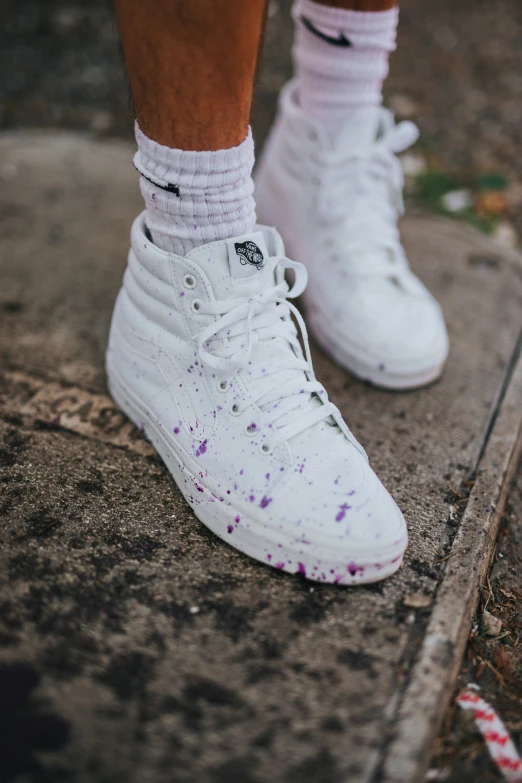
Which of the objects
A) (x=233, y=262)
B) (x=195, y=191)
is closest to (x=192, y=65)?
(x=195, y=191)

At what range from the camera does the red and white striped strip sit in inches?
32.7

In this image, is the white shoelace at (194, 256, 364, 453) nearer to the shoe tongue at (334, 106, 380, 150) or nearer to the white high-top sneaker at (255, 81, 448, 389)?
the white high-top sneaker at (255, 81, 448, 389)

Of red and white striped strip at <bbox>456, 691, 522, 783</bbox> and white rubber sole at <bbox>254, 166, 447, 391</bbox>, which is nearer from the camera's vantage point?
red and white striped strip at <bbox>456, 691, 522, 783</bbox>

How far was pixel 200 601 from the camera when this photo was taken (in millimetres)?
926

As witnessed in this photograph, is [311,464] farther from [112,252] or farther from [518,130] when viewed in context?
[518,130]

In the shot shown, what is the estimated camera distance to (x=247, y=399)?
3.27ft

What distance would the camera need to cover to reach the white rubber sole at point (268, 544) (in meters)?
0.93

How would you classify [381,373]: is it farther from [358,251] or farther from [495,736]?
[495,736]

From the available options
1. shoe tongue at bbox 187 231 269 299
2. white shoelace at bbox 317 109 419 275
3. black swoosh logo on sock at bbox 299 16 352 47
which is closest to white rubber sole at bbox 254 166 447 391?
white shoelace at bbox 317 109 419 275

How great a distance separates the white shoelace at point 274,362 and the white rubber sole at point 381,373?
35 cm

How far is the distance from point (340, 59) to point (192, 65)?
0.55 m

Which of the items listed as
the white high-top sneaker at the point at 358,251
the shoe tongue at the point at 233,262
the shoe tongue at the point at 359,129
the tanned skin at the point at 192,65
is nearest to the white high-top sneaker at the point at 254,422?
the shoe tongue at the point at 233,262

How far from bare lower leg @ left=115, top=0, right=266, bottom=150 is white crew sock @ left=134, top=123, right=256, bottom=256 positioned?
0.02 m

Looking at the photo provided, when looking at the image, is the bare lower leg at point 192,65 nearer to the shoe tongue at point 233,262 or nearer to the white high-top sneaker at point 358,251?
the shoe tongue at point 233,262
